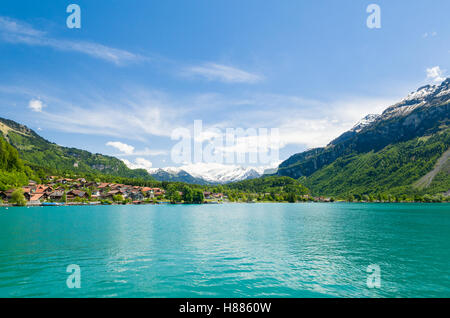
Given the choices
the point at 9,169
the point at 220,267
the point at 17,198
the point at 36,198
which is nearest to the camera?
the point at 220,267

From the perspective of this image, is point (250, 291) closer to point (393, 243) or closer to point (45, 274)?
point (45, 274)

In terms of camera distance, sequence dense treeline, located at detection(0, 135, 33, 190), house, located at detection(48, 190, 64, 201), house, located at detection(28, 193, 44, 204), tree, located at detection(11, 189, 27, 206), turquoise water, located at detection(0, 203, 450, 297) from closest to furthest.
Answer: turquoise water, located at detection(0, 203, 450, 297), tree, located at detection(11, 189, 27, 206), dense treeline, located at detection(0, 135, 33, 190), house, located at detection(28, 193, 44, 204), house, located at detection(48, 190, 64, 201)

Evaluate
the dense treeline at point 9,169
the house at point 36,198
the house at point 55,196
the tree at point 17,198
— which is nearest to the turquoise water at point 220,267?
the tree at point 17,198

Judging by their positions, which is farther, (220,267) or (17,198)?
(17,198)

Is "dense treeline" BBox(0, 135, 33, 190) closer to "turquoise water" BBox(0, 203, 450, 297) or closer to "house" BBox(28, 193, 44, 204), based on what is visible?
"house" BBox(28, 193, 44, 204)

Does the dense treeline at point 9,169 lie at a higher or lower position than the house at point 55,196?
higher

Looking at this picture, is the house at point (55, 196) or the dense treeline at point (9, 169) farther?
the house at point (55, 196)

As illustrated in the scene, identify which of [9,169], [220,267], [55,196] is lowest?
[55,196]

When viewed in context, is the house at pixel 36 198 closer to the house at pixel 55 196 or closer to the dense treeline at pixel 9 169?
the house at pixel 55 196

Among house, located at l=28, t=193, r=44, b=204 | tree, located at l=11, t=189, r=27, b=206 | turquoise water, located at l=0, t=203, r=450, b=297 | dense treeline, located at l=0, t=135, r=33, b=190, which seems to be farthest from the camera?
house, located at l=28, t=193, r=44, b=204

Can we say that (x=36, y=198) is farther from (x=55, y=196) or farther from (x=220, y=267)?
(x=220, y=267)

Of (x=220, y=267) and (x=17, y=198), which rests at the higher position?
(x=17, y=198)

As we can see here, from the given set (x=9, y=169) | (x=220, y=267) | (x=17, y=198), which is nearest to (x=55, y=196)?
(x=9, y=169)

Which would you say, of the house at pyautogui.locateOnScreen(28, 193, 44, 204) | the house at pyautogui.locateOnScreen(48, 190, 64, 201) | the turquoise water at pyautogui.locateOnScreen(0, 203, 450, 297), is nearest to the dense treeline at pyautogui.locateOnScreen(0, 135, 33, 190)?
the house at pyautogui.locateOnScreen(28, 193, 44, 204)
